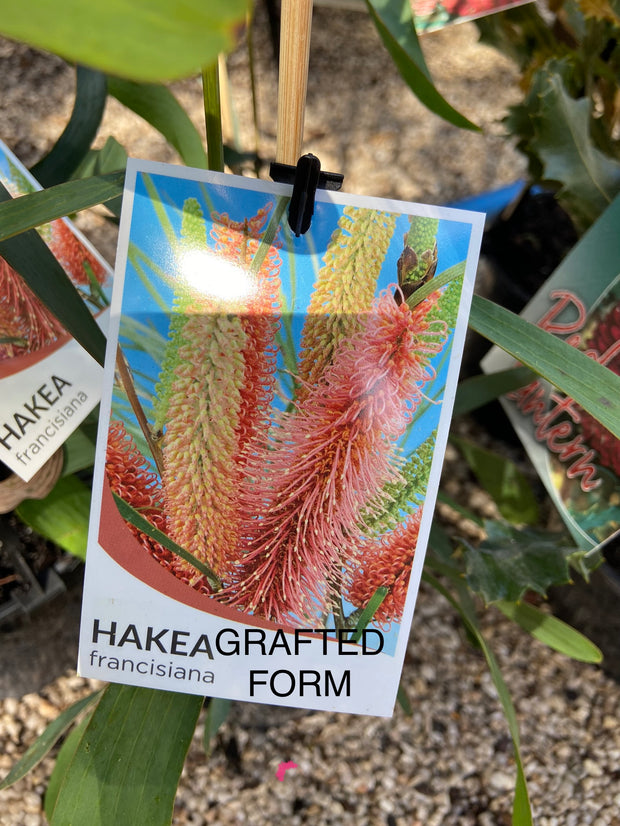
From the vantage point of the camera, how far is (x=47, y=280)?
399 millimetres

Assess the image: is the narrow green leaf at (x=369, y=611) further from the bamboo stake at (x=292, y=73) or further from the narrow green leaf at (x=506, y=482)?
the narrow green leaf at (x=506, y=482)

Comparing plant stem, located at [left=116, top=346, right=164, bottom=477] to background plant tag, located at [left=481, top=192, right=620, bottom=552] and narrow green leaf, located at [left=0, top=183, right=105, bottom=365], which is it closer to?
narrow green leaf, located at [left=0, top=183, right=105, bottom=365]

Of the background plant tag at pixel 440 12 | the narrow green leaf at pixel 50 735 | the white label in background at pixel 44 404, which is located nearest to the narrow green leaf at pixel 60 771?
the narrow green leaf at pixel 50 735

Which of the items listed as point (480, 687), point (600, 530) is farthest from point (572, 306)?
point (480, 687)

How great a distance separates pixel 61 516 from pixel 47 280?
0.22 m

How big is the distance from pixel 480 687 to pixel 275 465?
19.9 inches

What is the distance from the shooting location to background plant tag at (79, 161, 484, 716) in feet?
1.15

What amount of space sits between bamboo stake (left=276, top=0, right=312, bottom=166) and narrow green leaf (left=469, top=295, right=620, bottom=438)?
141mm

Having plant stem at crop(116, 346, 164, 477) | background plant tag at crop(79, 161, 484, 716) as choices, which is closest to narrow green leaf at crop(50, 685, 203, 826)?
background plant tag at crop(79, 161, 484, 716)

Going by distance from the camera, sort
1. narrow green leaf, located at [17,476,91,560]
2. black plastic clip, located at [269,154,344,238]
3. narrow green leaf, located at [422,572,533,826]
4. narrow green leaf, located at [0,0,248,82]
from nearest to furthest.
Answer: narrow green leaf, located at [0,0,248,82] < black plastic clip, located at [269,154,344,238] < narrow green leaf, located at [422,572,533,826] < narrow green leaf, located at [17,476,91,560]

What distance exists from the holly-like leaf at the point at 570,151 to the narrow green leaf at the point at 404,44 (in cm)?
32

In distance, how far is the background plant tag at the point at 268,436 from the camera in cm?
35

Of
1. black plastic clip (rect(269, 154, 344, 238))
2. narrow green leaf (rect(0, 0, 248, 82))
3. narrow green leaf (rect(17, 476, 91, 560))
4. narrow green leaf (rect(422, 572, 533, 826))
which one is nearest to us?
narrow green leaf (rect(0, 0, 248, 82))

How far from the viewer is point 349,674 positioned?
0.40m
